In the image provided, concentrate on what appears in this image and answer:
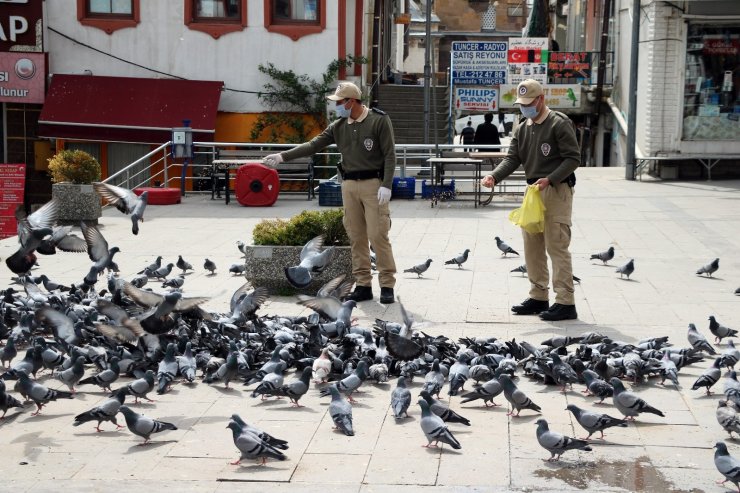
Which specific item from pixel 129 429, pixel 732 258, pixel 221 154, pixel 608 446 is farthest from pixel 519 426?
pixel 221 154

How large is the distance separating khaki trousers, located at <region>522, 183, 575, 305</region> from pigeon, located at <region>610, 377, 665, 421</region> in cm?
296

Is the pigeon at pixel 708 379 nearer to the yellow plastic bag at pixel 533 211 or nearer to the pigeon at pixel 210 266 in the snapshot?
the yellow plastic bag at pixel 533 211

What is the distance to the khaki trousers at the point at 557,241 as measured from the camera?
9953 millimetres

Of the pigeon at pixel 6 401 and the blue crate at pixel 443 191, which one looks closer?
the pigeon at pixel 6 401

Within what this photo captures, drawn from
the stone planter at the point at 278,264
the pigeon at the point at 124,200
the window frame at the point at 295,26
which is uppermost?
the window frame at the point at 295,26

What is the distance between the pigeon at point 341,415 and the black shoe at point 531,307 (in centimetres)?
378

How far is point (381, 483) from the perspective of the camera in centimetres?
598

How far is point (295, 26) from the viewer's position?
24.7 metres

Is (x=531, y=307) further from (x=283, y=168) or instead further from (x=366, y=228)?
(x=283, y=168)

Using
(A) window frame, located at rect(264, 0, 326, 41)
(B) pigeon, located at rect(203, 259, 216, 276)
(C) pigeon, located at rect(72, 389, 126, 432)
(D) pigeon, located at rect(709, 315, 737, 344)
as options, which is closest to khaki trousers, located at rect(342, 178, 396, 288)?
(B) pigeon, located at rect(203, 259, 216, 276)

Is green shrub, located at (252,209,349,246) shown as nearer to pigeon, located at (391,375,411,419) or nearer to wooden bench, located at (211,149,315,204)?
pigeon, located at (391,375,411,419)

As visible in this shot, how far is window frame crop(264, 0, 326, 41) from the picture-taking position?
24.6 m

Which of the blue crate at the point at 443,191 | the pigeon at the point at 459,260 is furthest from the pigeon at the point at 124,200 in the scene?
the blue crate at the point at 443,191

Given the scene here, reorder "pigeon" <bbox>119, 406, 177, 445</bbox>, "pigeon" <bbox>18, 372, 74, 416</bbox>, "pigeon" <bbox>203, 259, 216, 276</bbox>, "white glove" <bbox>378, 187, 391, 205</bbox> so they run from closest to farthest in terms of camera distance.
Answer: "pigeon" <bbox>119, 406, 177, 445</bbox>, "pigeon" <bbox>18, 372, 74, 416</bbox>, "white glove" <bbox>378, 187, 391, 205</bbox>, "pigeon" <bbox>203, 259, 216, 276</bbox>
